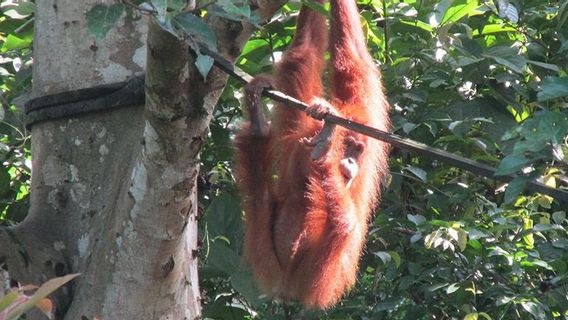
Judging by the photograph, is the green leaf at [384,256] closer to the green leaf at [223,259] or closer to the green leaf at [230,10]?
the green leaf at [223,259]

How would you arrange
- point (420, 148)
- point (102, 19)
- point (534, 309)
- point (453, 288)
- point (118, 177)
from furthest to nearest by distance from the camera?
point (453, 288) → point (534, 309) → point (118, 177) → point (420, 148) → point (102, 19)

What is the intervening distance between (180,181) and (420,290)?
1764 mm

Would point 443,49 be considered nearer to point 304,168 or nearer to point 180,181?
point 304,168

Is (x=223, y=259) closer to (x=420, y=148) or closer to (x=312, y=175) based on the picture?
(x=312, y=175)

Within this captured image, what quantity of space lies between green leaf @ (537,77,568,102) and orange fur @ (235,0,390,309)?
1489 mm

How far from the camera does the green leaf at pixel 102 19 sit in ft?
5.46

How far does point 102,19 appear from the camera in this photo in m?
1.67

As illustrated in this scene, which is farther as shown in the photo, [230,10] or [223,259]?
[223,259]

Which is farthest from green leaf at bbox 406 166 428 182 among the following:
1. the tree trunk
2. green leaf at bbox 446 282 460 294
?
the tree trunk

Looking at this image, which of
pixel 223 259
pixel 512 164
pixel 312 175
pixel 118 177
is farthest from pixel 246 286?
pixel 512 164

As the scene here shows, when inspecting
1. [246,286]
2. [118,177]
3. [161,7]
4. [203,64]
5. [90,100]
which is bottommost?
[246,286]

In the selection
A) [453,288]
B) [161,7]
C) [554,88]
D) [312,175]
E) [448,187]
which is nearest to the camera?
[161,7]

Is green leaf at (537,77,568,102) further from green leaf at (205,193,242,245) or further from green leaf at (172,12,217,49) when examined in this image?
green leaf at (205,193,242,245)

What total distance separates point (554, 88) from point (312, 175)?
1880 mm
